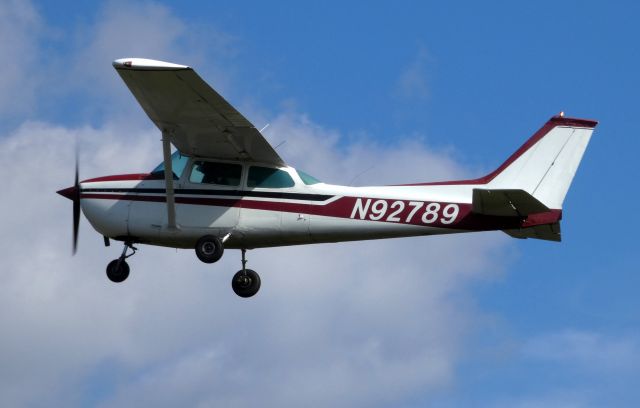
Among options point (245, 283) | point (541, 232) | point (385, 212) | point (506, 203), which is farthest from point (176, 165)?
point (541, 232)

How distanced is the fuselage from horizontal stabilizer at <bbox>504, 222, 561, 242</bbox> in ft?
2.01

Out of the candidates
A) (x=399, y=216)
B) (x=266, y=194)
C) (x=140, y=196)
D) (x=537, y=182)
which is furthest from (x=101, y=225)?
(x=537, y=182)

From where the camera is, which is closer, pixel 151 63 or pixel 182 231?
pixel 151 63

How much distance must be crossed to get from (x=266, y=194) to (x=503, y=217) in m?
3.45

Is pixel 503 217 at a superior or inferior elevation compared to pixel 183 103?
inferior

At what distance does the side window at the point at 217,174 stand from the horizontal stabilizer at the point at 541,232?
13.1 ft

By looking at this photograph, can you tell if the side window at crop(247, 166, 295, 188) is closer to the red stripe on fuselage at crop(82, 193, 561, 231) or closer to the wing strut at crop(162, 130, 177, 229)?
the red stripe on fuselage at crop(82, 193, 561, 231)

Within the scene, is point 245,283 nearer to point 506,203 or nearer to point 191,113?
point 191,113

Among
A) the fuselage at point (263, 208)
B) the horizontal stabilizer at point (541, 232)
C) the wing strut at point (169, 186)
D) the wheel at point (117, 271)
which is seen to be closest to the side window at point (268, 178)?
the fuselage at point (263, 208)

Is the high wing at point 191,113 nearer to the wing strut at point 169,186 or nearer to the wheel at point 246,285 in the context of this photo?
the wing strut at point 169,186

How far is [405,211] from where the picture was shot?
79.3 ft

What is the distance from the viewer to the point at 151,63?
22.8 meters

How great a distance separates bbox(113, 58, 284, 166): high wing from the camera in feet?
75.0

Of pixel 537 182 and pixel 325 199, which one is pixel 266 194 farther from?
pixel 537 182
